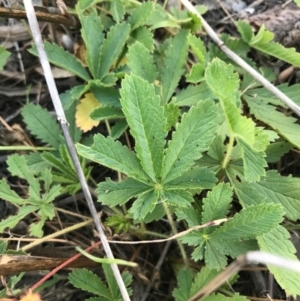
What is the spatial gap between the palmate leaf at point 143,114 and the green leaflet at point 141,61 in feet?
1.03

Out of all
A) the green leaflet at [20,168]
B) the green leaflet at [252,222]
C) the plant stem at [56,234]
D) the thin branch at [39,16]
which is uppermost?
the thin branch at [39,16]

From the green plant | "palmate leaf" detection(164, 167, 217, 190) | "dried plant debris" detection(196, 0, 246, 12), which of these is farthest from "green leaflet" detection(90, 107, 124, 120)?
"dried plant debris" detection(196, 0, 246, 12)

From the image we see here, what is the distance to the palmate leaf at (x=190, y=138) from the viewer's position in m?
1.17

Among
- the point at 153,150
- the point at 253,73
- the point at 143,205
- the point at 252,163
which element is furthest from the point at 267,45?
the point at 143,205

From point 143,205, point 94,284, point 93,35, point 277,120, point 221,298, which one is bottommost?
point 221,298

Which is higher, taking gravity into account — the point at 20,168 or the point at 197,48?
the point at 197,48

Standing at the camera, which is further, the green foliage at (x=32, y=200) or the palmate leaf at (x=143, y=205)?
the green foliage at (x=32, y=200)

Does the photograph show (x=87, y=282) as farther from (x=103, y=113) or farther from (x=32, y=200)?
(x=103, y=113)

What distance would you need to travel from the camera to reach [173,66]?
1.51m

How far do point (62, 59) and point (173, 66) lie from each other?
411mm

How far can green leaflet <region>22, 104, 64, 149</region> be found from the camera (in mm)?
Result: 1658

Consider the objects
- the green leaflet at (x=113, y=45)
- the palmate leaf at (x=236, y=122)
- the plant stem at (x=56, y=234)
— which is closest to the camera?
the palmate leaf at (x=236, y=122)

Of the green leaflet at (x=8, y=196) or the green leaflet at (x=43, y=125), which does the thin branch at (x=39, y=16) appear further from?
the green leaflet at (x=8, y=196)

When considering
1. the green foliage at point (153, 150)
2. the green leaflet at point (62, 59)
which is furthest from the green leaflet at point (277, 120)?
the green leaflet at point (62, 59)
